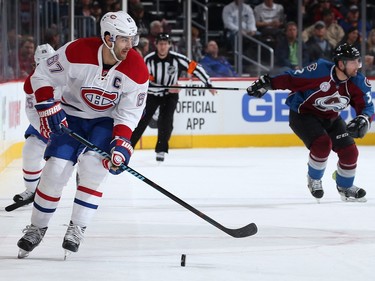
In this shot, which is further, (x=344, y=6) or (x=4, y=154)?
(x=344, y=6)

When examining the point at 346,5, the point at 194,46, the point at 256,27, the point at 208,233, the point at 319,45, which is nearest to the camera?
the point at 208,233

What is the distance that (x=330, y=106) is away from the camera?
7371 millimetres

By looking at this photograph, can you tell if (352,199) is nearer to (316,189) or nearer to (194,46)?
(316,189)

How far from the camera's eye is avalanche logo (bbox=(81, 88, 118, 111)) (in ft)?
16.8

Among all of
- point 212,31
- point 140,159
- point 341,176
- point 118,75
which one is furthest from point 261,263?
point 212,31

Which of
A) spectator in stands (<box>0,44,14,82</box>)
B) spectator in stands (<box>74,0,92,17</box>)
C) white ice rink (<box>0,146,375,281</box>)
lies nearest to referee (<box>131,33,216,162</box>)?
white ice rink (<box>0,146,375,281</box>)

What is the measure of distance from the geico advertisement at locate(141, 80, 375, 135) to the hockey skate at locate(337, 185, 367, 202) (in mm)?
4558

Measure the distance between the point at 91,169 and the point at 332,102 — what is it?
9.02ft

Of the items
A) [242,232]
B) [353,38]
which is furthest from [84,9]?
[242,232]

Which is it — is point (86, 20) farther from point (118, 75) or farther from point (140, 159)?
point (118, 75)

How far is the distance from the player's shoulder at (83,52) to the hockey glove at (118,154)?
1.29 feet

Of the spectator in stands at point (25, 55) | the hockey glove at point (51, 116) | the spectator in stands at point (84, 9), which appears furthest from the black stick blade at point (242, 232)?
the spectator in stands at point (84, 9)

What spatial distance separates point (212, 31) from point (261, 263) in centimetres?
800

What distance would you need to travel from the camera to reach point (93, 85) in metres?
5.12
